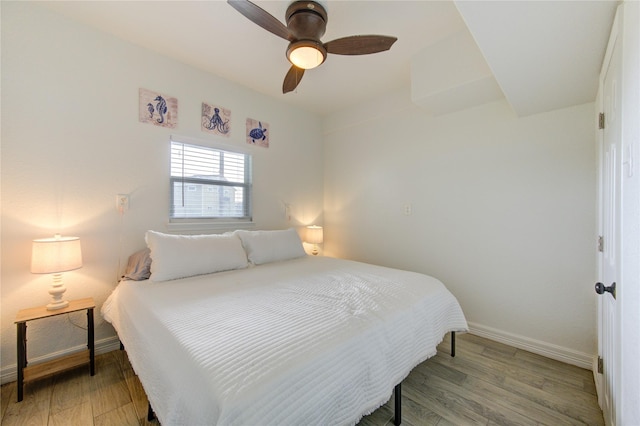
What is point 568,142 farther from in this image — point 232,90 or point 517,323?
point 232,90

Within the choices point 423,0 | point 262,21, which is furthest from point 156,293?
point 423,0

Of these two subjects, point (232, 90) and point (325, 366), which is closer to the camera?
point (325, 366)

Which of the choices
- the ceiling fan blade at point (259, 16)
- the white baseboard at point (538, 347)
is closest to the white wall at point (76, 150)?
the ceiling fan blade at point (259, 16)

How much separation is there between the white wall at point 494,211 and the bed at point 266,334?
31.2 inches

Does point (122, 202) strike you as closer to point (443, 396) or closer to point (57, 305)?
point (57, 305)

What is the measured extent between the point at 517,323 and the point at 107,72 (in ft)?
13.6

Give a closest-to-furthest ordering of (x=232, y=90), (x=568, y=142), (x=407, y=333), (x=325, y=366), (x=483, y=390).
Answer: (x=325, y=366)
(x=407, y=333)
(x=483, y=390)
(x=568, y=142)
(x=232, y=90)

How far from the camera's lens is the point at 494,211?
2.32 metres

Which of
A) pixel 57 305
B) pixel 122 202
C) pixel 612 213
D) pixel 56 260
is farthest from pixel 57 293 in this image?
pixel 612 213

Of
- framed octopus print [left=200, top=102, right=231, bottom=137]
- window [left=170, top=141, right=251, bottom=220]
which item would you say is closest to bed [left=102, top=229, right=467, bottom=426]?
window [left=170, top=141, right=251, bottom=220]

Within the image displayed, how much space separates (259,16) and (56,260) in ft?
6.60

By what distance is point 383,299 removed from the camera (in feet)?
5.04

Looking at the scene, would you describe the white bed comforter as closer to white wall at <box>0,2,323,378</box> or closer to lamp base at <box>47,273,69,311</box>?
lamp base at <box>47,273,69,311</box>

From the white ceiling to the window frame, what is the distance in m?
0.77
